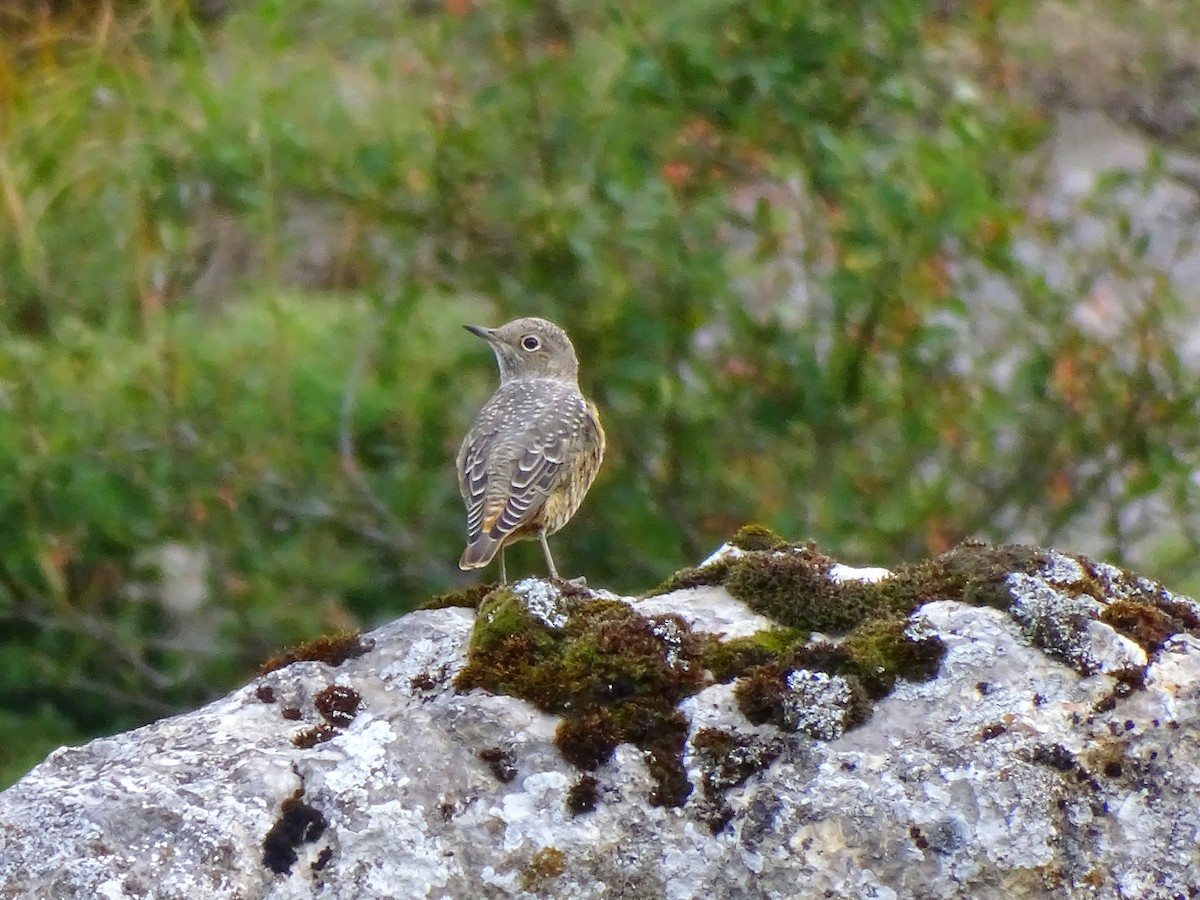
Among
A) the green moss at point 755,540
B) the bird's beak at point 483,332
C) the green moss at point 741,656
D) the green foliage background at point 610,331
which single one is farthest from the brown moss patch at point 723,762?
the green foliage background at point 610,331

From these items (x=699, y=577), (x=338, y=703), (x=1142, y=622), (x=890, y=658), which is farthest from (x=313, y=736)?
(x=1142, y=622)

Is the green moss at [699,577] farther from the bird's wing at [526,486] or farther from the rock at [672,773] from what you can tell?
the bird's wing at [526,486]

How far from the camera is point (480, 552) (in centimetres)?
591

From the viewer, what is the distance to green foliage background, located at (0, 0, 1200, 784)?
797 cm

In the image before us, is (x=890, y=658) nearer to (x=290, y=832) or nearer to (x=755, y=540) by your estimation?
(x=755, y=540)

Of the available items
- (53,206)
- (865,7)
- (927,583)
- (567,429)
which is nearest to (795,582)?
(927,583)

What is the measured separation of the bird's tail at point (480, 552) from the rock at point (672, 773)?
5.65 feet

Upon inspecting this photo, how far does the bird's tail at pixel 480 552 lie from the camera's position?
585 centimetres

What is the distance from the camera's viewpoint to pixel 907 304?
7988 mm

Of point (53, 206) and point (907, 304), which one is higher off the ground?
point (907, 304)

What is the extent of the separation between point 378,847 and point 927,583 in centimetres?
156

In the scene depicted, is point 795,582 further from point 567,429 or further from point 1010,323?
point 1010,323

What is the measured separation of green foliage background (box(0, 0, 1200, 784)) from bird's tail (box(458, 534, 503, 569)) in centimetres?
221

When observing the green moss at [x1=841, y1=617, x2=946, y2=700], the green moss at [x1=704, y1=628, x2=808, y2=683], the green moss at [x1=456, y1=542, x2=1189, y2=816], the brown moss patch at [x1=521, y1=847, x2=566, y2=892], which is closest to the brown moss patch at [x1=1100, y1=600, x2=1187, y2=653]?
the green moss at [x1=456, y1=542, x2=1189, y2=816]
